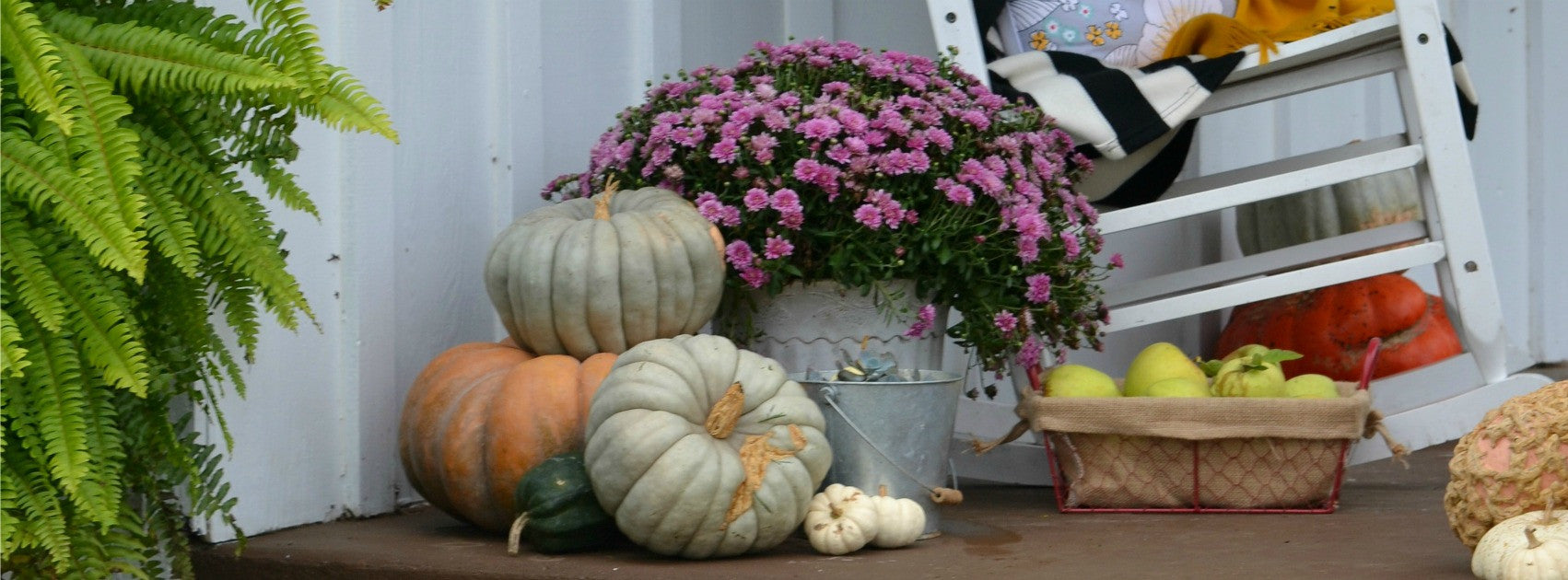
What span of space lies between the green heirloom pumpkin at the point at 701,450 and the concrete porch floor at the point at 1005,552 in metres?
0.05

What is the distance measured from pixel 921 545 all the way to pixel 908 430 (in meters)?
0.15

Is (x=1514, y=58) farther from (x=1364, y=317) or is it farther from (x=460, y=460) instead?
(x=460, y=460)

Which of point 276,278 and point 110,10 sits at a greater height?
point 110,10

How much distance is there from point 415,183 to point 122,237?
100cm

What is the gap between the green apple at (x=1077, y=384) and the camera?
233cm

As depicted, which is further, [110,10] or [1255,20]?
[1255,20]

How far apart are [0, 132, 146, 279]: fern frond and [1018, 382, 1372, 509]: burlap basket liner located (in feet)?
4.36

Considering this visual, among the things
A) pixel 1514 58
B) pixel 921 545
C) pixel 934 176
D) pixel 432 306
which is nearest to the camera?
pixel 921 545

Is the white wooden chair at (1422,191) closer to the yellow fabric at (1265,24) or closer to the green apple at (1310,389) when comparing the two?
the yellow fabric at (1265,24)

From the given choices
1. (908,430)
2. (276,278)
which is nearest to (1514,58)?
(908,430)

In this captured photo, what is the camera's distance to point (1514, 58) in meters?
4.32

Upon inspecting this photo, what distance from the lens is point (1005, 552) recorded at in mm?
1921

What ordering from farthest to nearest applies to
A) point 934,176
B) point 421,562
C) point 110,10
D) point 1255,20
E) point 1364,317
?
point 1364,317, point 1255,20, point 934,176, point 421,562, point 110,10

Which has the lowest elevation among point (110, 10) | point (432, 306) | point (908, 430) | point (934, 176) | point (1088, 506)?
point (1088, 506)
